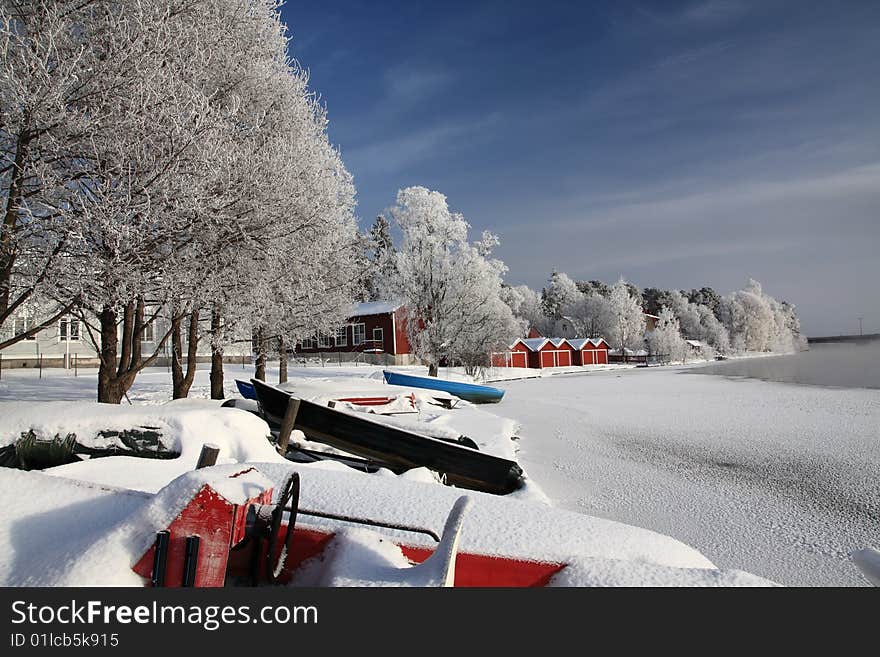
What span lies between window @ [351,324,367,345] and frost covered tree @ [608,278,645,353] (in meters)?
43.4

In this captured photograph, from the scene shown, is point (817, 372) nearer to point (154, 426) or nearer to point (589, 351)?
point (589, 351)

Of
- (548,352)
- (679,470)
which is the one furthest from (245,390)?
(548,352)

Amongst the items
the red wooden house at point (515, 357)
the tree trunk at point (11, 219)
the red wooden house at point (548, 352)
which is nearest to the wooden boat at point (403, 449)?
the tree trunk at point (11, 219)

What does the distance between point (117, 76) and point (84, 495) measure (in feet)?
19.1

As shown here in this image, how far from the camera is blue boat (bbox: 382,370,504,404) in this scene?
2277 centimetres

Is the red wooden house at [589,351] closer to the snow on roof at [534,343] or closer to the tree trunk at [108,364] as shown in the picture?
the snow on roof at [534,343]

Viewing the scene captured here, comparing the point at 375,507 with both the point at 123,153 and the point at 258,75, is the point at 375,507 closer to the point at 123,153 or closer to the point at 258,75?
the point at 123,153

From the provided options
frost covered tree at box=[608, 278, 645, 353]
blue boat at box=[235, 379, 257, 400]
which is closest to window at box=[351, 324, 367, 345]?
blue boat at box=[235, 379, 257, 400]

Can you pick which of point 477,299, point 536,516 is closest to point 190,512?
point 536,516

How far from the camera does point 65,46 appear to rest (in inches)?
287

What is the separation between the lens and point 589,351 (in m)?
67.9

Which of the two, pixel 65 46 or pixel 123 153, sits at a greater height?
pixel 65 46

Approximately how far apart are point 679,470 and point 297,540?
8576mm

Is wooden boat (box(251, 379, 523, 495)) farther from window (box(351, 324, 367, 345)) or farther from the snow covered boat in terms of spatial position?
window (box(351, 324, 367, 345))
